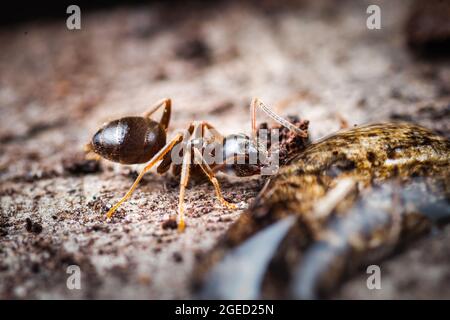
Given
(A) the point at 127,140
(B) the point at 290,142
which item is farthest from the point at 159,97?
(B) the point at 290,142

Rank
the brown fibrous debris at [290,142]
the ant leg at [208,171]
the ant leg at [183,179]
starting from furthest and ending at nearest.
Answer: the brown fibrous debris at [290,142]
the ant leg at [208,171]
the ant leg at [183,179]

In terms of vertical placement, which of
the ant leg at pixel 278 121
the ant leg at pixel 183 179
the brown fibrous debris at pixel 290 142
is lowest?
the ant leg at pixel 183 179

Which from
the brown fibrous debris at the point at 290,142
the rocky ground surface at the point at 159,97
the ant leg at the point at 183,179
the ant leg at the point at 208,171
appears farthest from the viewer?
the brown fibrous debris at the point at 290,142

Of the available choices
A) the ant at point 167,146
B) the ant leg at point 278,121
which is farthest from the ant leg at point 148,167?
the ant leg at point 278,121

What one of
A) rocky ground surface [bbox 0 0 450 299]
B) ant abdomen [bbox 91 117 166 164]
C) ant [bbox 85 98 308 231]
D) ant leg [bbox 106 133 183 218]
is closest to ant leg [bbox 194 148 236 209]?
ant [bbox 85 98 308 231]

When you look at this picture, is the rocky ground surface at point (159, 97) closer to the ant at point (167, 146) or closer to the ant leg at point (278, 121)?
the ant at point (167, 146)

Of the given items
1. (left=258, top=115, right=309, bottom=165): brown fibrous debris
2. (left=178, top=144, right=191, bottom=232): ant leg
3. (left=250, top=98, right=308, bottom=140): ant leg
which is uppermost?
(left=250, top=98, right=308, bottom=140): ant leg

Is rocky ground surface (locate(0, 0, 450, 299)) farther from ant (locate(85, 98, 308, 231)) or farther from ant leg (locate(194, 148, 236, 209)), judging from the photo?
ant (locate(85, 98, 308, 231))
